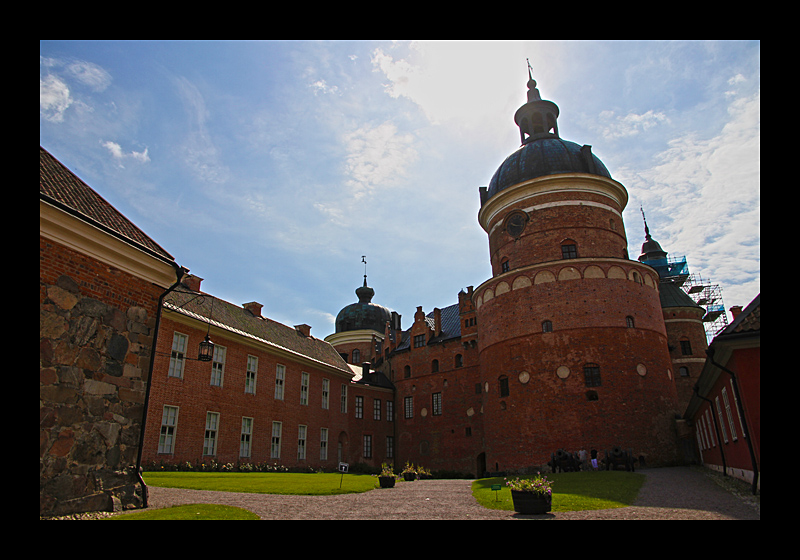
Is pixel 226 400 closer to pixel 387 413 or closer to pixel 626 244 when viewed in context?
pixel 387 413

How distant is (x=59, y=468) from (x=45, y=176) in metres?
5.21

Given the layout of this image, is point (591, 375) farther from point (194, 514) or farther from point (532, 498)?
point (194, 514)

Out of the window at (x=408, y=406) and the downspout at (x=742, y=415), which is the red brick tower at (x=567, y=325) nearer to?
the window at (x=408, y=406)

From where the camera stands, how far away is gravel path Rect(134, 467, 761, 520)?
8703mm

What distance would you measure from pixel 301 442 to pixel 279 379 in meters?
4.14

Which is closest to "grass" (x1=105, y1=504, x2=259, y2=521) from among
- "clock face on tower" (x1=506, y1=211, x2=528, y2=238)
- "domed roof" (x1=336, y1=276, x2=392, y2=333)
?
"clock face on tower" (x1=506, y1=211, x2=528, y2=238)

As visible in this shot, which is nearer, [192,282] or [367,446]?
[192,282]

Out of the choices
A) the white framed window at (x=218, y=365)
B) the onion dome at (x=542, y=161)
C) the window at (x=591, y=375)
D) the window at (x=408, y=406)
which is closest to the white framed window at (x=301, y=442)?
the white framed window at (x=218, y=365)

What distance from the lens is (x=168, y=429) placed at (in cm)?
2077

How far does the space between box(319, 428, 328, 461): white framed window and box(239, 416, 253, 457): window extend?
246 inches

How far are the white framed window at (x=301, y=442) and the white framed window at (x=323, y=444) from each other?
5.35 feet

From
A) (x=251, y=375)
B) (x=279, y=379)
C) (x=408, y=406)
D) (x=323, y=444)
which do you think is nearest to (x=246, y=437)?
(x=251, y=375)
